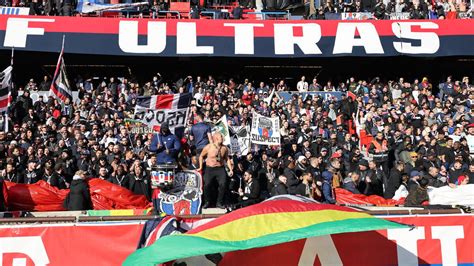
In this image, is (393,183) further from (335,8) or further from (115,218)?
(335,8)

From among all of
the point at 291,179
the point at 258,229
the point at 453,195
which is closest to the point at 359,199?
the point at 291,179

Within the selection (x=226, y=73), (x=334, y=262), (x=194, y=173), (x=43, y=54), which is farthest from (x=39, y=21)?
(x=334, y=262)

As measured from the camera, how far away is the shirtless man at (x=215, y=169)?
38.9 ft

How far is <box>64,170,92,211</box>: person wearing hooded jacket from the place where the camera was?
37.6ft

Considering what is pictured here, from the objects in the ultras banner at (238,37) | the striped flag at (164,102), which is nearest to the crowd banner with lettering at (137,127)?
the striped flag at (164,102)

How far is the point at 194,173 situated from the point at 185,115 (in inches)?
114

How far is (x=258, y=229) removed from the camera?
7672mm

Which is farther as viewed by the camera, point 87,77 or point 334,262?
point 87,77

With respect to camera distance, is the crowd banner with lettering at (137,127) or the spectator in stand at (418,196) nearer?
the spectator in stand at (418,196)

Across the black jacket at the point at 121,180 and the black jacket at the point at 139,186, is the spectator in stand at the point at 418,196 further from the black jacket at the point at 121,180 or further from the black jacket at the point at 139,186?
the black jacket at the point at 121,180

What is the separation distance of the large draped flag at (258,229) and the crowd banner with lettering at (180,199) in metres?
2.06

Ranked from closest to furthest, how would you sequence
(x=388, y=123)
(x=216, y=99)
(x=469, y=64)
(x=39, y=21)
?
1. (x=388, y=123)
2. (x=216, y=99)
3. (x=39, y=21)
4. (x=469, y=64)

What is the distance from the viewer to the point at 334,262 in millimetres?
8438

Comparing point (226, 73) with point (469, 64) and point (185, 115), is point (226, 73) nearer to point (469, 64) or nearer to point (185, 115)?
point (469, 64)
